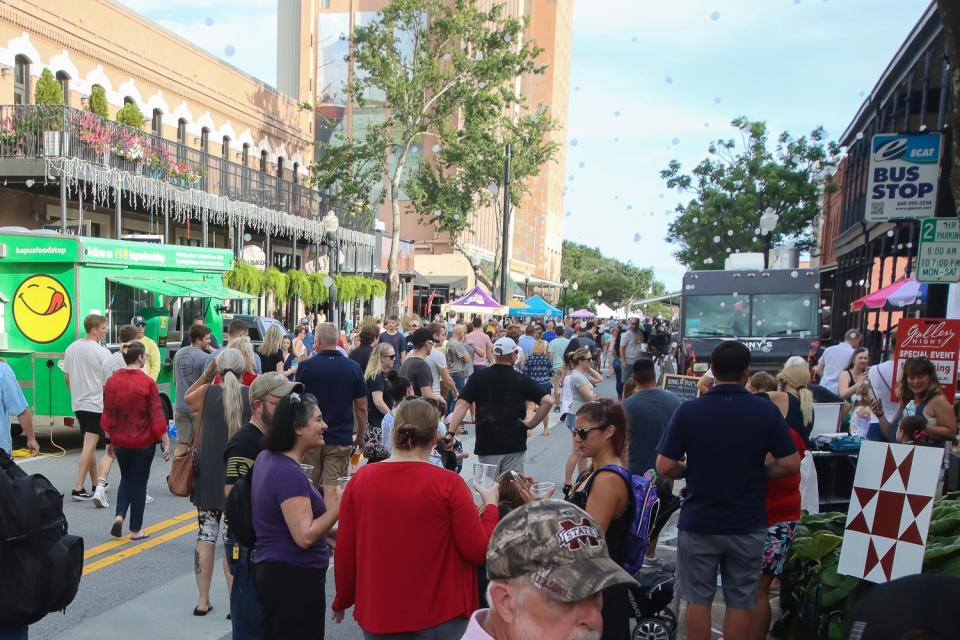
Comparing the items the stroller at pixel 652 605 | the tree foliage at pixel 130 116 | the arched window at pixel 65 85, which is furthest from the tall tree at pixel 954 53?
the arched window at pixel 65 85

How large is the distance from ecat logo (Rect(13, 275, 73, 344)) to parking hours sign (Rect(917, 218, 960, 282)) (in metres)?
10.8

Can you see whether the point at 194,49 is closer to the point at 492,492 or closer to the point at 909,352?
the point at 909,352

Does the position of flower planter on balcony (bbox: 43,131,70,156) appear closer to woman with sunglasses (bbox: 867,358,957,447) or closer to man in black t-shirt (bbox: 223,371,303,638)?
man in black t-shirt (bbox: 223,371,303,638)

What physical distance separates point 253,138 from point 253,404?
28.4 metres

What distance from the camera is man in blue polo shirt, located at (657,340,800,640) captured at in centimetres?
457

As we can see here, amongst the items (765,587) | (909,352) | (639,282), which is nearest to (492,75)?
(909,352)

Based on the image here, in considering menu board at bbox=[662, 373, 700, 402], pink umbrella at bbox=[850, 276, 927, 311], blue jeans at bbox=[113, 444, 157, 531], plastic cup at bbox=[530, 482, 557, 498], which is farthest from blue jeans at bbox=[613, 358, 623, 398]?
plastic cup at bbox=[530, 482, 557, 498]

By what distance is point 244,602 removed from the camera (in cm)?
455

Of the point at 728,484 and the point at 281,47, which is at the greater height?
the point at 281,47

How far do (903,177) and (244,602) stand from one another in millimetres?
6245

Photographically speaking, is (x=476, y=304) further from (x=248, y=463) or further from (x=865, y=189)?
(x=248, y=463)

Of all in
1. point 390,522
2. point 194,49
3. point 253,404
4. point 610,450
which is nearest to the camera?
point 390,522

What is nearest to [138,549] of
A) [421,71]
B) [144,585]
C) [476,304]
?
[144,585]

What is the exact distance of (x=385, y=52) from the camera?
31.9 m
